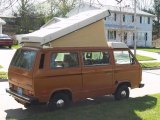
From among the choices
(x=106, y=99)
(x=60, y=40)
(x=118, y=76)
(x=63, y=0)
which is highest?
(x=63, y=0)

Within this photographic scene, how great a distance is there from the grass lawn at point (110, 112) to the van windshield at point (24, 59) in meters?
1.32

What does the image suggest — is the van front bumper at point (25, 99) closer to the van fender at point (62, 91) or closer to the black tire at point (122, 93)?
the van fender at point (62, 91)

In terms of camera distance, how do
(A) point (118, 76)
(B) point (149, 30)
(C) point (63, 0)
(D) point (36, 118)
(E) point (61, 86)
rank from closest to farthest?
1. (D) point (36, 118)
2. (E) point (61, 86)
3. (C) point (63, 0)
4. (A) point (118, 76)
5. (B) point (149, 30)

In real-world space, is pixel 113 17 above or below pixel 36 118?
above

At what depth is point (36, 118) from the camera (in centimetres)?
902

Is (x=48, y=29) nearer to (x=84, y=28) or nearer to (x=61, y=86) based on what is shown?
(x=84, y=28)

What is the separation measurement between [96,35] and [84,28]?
482mm

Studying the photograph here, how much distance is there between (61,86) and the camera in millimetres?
9984

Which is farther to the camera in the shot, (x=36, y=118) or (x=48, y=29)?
(x=48, y=29)

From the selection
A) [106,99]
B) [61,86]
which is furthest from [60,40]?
[106,99]

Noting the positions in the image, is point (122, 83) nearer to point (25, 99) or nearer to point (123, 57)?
point (123, 57)

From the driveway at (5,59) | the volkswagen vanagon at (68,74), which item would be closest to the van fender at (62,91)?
the volkswagen vanagon at (68,74)

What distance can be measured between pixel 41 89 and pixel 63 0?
8.97 ft

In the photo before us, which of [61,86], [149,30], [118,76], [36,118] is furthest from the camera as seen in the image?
[149,30]
